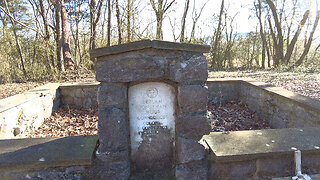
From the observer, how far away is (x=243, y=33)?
1616cm

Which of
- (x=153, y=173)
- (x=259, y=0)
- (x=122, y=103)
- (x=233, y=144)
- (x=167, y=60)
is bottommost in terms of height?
(x=153, y=173)

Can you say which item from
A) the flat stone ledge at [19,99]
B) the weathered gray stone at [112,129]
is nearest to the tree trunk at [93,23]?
the flat stone ledge at [19,99]

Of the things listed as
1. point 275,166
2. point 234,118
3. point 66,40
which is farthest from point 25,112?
point 66,40

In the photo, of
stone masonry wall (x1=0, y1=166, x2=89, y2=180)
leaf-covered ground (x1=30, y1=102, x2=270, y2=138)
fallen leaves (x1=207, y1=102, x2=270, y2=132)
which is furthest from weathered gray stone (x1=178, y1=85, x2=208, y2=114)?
leaf-covered ground (x1=30, y1=102, x2=270, y2=138)

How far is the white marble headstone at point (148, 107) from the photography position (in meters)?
2.32

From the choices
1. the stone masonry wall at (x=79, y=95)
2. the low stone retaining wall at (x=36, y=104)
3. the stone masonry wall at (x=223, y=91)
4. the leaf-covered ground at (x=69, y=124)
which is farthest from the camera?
the stone masonry wall at (x=223, y=91)

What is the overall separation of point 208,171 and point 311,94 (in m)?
4.29

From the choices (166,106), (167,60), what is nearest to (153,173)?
(166,106)

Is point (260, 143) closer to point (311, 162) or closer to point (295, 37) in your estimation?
point (311, 162)

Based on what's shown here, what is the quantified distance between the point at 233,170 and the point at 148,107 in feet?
3.77

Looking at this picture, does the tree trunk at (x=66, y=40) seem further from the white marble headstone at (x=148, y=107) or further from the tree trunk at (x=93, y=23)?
the white marble headstone at (x=148, y=107)

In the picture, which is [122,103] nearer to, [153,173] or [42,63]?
[153,173]

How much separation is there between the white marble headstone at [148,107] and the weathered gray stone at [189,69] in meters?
0.25

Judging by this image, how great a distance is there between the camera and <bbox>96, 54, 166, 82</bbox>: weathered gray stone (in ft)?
6.82
